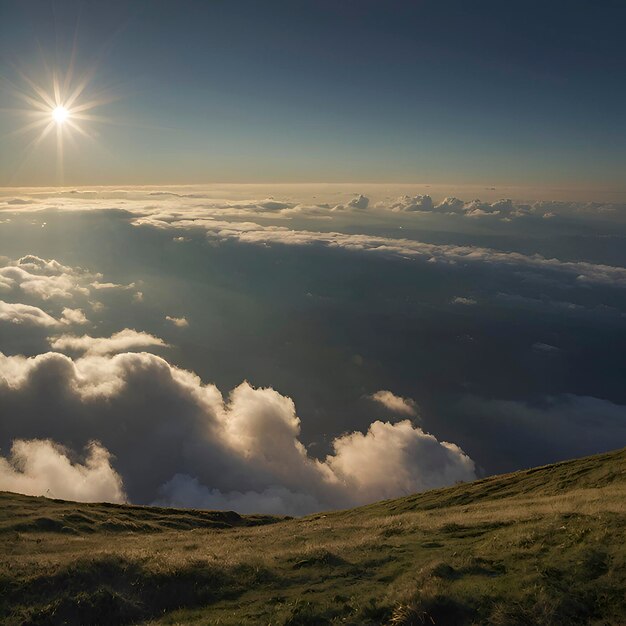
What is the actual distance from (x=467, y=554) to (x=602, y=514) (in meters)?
7.65

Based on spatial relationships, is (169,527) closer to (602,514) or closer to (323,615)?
(323,615)

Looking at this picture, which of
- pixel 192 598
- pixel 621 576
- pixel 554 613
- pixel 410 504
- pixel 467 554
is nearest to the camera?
pixel 554 613

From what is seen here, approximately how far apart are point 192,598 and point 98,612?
11.7 feet

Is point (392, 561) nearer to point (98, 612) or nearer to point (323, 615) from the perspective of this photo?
point (323, 615)

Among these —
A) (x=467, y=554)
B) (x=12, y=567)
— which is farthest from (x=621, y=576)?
(x=12, y=567)

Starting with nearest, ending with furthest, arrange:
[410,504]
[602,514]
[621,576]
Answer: [621,576]
[602,514]
[410,504]

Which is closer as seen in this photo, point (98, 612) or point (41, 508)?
point (98, 612)

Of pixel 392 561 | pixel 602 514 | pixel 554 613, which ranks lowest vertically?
pixel 392 561

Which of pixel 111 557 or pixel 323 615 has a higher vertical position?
pixel 323 615

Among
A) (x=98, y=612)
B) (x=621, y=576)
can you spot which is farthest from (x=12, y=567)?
(x=621, y=576)

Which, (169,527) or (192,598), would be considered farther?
(169,527)

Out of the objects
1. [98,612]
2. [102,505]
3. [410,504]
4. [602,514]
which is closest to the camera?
[98,612]

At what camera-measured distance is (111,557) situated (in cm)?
1944

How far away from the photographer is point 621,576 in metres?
13.4
